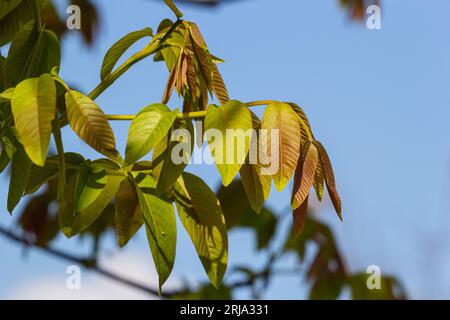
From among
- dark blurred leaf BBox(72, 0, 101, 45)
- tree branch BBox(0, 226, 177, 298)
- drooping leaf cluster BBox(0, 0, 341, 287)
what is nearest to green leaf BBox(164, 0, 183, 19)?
drooping leaf cluster BBox(0, 0, 341, 287)

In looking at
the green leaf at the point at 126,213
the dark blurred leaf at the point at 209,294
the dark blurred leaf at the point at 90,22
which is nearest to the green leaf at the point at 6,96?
the green leaf at the point at 126,213

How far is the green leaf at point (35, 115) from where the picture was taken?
0.92 m

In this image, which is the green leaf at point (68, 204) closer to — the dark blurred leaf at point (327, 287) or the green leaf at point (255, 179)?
the green leaf at point (255, 179)

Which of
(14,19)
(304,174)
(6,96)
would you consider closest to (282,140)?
(304,174)

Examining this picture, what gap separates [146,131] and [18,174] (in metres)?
0.20

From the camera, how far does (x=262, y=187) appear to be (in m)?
1.02

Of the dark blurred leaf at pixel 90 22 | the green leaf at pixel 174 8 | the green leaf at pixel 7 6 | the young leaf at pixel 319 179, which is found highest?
the dark blurred leaf at pixel 90 22

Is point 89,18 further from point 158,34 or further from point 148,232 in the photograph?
point 148,232

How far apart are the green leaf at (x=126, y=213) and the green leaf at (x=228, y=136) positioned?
0.22 meters

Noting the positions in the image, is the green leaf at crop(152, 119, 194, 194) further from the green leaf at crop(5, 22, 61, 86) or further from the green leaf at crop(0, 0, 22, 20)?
the green leaf at crop(0, 0, 22, 20)

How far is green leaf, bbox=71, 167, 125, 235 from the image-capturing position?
41.7 inches

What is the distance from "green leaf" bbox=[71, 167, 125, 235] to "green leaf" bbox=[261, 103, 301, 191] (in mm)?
238
